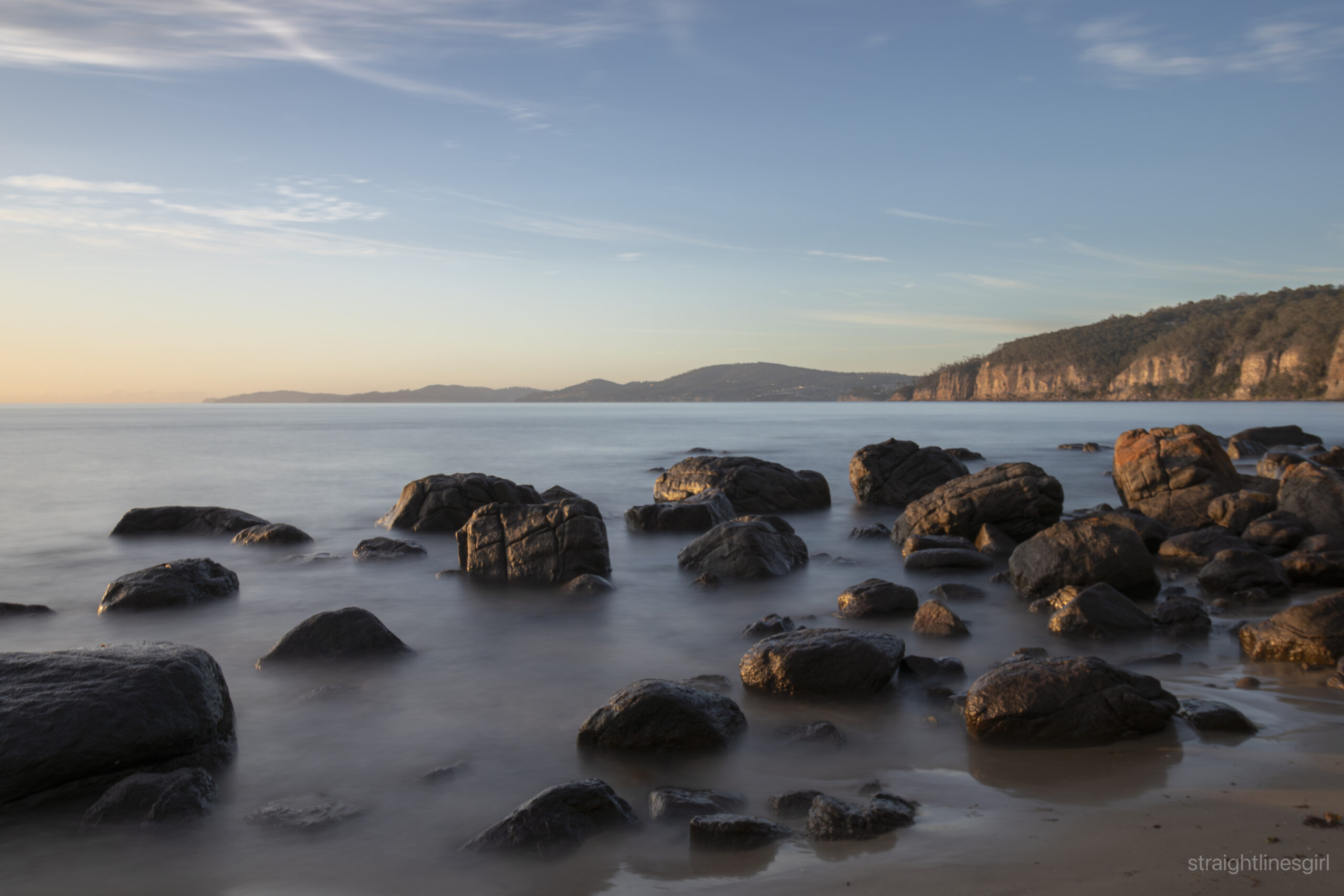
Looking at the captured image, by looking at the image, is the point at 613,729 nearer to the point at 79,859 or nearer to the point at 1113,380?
the point at 79,859

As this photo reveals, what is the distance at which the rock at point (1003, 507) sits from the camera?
14953 millimetres

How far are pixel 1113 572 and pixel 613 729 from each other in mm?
7297

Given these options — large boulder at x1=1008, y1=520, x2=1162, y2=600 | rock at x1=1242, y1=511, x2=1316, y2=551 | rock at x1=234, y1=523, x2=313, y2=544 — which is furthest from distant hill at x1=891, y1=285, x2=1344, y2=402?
rock at x1=234, y1=523, x2=313, y2=544

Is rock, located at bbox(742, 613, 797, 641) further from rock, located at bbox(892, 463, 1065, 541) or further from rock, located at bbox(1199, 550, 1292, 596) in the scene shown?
rock, located at bbox(892, 463, 1065, 541)

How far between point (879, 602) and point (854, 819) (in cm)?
557

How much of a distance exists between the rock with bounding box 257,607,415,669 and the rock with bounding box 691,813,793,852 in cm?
525

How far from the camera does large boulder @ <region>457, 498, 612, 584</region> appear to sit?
1287cm

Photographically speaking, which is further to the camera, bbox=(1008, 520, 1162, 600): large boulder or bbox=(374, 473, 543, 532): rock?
bbox=(374, 473, 543, 532): rock

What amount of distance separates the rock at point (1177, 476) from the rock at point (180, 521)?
17.7 m

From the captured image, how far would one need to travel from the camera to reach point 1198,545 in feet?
41.9

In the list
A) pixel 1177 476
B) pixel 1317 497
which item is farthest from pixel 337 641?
pixel 1317 497

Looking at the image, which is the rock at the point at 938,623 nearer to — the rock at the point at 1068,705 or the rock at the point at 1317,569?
the rock at the point at 1068,705

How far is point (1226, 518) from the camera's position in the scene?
14.7 meters

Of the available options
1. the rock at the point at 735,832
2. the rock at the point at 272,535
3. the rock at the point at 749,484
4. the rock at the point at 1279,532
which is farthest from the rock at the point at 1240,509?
the rock at the point at 272,535
